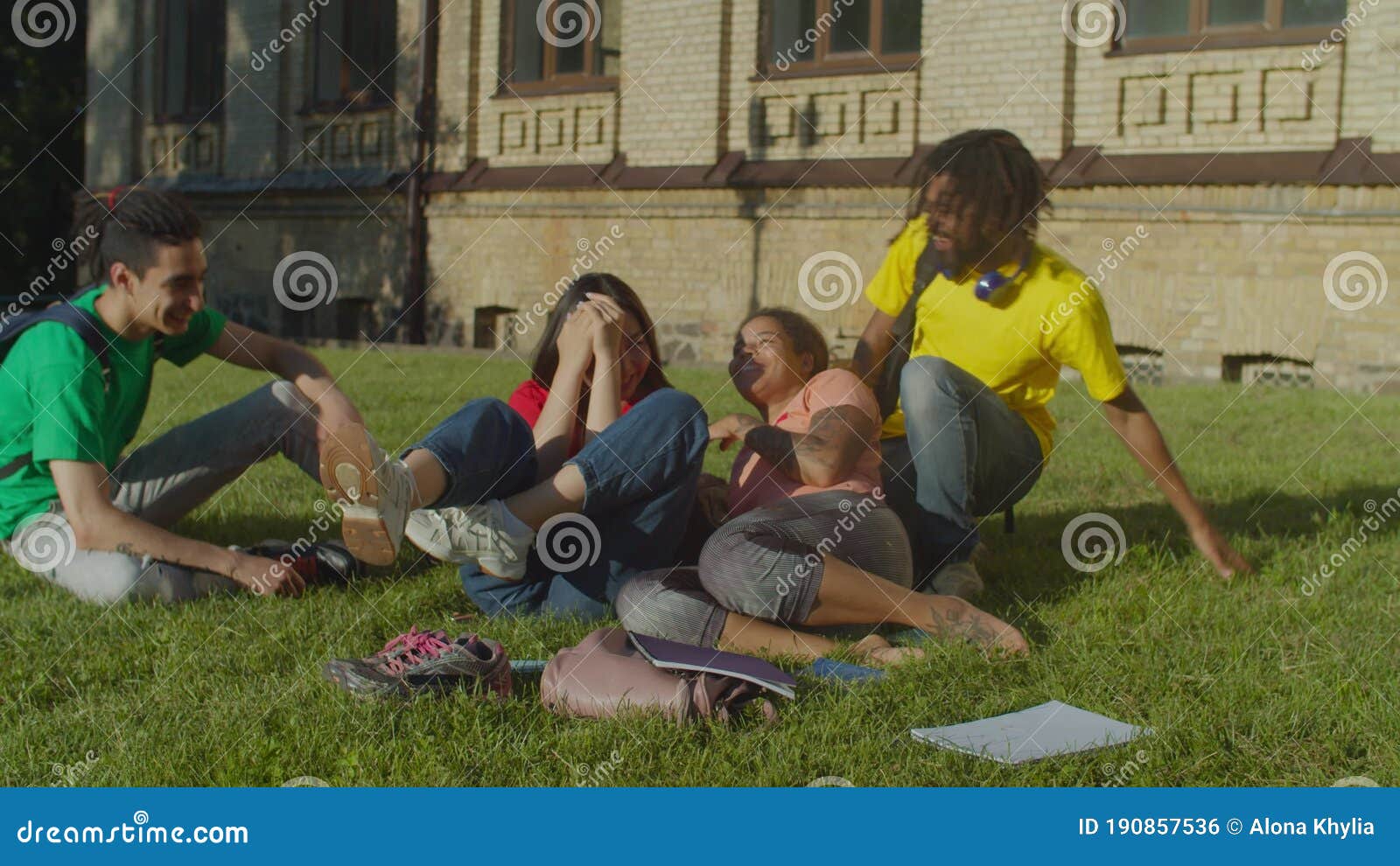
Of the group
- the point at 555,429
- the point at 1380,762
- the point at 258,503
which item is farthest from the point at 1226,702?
the point at 258,503

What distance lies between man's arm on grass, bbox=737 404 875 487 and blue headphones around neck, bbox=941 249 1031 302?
662 millimetres

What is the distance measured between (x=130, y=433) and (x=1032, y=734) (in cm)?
322

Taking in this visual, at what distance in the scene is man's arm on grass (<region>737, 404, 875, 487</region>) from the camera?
3729 millimetres

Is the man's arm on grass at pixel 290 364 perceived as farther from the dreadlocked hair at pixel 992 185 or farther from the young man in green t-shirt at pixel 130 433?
the dreadlocked hair at pixel 992 185

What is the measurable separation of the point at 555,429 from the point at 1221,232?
26.4ft

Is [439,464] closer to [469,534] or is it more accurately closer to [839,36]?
[469,534]

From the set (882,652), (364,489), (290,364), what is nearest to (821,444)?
(882,652)

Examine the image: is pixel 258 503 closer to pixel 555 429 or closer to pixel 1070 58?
pixel 555 429

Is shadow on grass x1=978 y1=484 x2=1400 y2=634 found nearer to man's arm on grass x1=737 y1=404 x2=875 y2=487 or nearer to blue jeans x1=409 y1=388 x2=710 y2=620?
man's arm on grass x1=737 y1=404 x2=875 y2=487

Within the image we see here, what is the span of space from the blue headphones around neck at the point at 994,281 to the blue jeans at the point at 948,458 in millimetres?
240

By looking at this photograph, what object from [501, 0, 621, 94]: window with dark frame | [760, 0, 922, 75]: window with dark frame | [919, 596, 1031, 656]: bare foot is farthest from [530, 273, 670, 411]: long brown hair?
[501, 0, 621, 94]: window with dark frame

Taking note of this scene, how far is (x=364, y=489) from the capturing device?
10.3 feet

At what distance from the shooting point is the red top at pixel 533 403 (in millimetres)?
4090

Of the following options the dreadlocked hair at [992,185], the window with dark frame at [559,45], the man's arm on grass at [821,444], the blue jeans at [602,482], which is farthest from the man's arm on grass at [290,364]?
the window with dark frame at [559,45]
